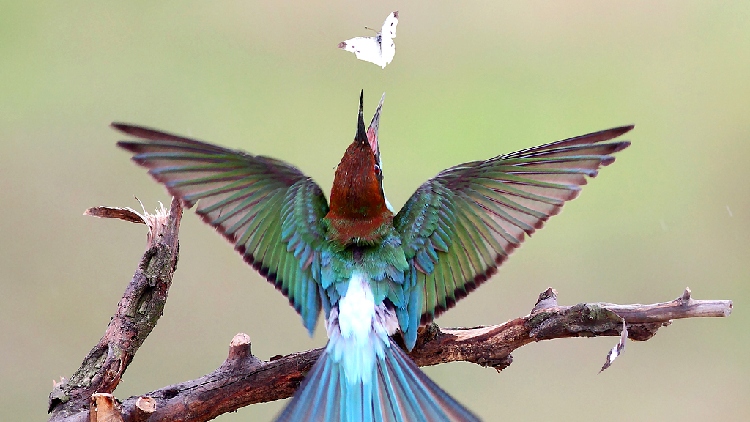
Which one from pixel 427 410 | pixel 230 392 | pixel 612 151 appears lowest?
pixel 427 410

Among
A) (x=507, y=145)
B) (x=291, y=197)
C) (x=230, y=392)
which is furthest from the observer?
(x=507, y=145)

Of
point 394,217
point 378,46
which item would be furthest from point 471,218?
point 378,46

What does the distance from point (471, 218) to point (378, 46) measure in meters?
0.37

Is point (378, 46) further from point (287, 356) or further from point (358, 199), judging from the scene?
point (287, 356)

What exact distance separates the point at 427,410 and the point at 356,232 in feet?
1.16

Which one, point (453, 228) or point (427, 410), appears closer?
point (427, 410)

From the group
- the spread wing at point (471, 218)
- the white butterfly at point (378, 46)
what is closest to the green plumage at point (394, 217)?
the spread wing at point (471, 218)

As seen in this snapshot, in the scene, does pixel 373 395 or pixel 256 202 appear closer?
pixel 373 395

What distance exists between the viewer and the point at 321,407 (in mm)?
1153

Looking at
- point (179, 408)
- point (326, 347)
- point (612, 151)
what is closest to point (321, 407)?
point (326, 347)

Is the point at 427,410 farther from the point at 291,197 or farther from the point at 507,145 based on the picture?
the point at 507,145

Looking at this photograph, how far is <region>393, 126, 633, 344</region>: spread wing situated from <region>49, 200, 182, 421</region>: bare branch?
17.8 inches

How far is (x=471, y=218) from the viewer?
1.37m

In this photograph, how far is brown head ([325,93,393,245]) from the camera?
1312 millimetres
